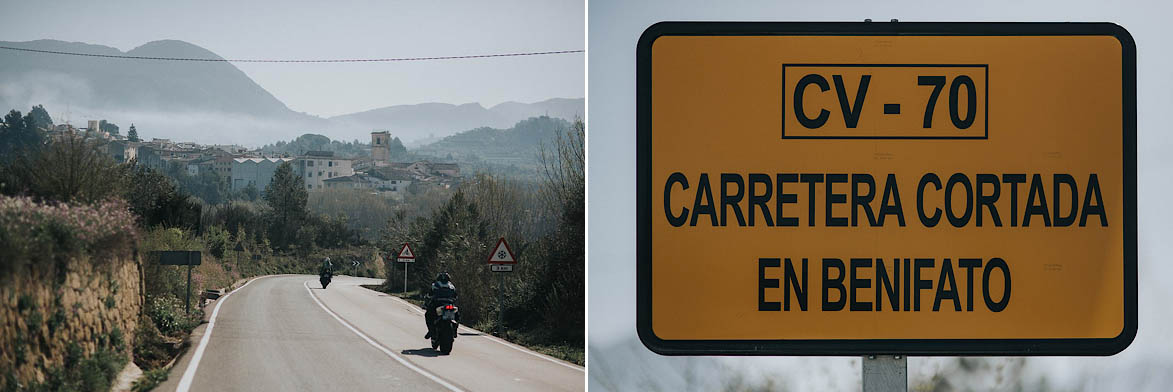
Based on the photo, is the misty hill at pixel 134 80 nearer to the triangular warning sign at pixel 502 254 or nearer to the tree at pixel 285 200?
the tree at pixel 285 200

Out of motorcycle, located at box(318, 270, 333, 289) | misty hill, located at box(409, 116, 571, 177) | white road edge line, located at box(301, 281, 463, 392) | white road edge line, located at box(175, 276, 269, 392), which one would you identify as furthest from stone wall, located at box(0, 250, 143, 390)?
misty hill, located at box(409, 116, 571, 177)

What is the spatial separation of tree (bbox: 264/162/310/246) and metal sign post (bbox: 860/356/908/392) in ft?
23.2

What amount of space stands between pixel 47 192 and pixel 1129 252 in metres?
6.49

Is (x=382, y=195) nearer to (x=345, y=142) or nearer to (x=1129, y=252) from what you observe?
(x=345, y=142)

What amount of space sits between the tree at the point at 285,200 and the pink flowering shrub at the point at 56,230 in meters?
1.56

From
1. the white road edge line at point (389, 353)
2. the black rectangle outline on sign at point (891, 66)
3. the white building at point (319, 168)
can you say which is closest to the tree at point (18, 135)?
the white building at point (319, 168)

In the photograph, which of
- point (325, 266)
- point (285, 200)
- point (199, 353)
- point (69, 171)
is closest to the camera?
point (69, 171)

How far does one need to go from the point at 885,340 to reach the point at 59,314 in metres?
5.68

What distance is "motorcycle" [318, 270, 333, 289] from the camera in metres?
10.3

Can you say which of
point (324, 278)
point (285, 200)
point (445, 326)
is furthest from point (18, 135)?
point (324, 278)

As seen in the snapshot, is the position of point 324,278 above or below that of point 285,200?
below

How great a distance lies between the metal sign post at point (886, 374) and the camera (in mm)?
1624

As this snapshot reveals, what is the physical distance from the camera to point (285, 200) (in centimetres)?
806

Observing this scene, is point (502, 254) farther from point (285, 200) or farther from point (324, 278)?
point (285, 200)
